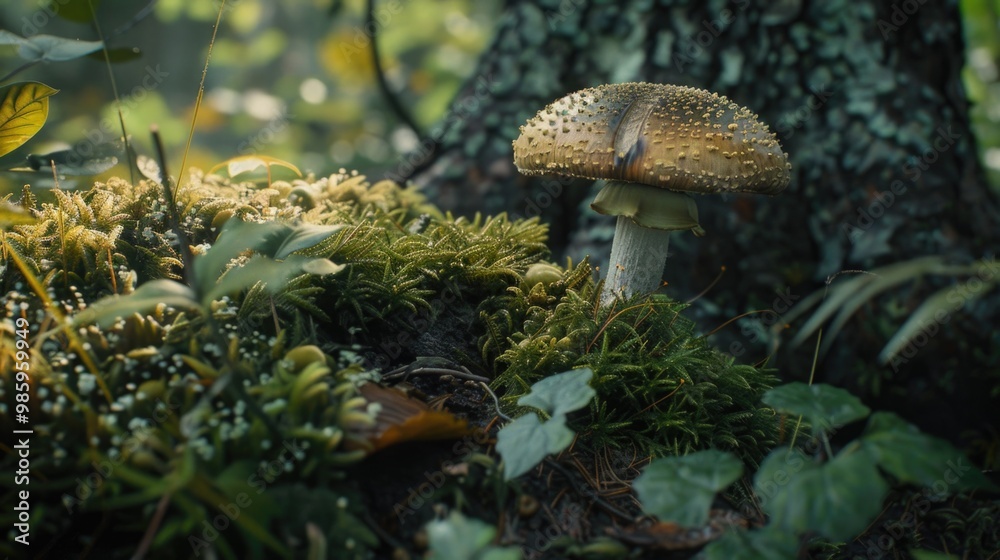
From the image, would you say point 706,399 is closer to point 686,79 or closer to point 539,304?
point 539,304

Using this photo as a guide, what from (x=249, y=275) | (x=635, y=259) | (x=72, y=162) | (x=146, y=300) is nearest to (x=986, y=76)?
(x=635, y=259)

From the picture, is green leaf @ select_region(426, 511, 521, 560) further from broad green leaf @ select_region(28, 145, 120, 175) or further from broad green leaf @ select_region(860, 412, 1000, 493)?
broad green leaf @ select_region(28, 145, 120, 175)

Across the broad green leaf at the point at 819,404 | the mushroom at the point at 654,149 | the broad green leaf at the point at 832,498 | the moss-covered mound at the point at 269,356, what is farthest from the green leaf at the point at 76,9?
the broad green leaf at the point at 832,498

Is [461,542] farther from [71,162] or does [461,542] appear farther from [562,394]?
[71,162]

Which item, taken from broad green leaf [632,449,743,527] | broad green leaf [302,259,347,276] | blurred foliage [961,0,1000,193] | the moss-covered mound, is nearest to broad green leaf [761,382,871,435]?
broad green leaf [632,449,743,527]

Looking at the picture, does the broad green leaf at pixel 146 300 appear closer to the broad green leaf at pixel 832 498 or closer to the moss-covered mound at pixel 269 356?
the moss-covered mound at pixel 269 356

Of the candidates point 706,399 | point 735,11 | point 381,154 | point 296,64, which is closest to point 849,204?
point 735,11
